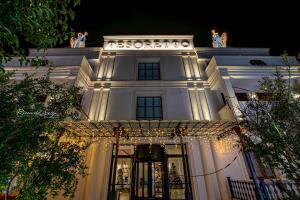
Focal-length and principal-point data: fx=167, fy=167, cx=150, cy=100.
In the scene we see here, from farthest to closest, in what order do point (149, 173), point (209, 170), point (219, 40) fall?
point (219, 40), point (149, 173), point (209, 170)

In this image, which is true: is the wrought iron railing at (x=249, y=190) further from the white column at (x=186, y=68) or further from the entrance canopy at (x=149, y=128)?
the white column at (x=186, y=68)

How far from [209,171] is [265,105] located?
14.3ft

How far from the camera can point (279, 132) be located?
439cm

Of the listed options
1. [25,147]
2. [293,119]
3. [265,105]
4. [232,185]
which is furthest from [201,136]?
[25,147]

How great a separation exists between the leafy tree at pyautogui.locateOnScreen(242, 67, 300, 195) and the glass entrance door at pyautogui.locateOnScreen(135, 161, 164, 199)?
4.94 meters

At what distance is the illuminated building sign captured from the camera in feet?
44.8

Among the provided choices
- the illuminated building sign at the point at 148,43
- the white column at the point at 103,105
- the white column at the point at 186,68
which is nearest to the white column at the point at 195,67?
the white column at the point at 186,68

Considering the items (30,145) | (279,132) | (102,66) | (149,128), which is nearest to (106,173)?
(149,128)

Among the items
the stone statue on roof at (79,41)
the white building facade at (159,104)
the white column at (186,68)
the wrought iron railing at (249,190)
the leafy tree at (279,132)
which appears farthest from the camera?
the stone statue on roof at (79,41)

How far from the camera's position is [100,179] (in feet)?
25.8

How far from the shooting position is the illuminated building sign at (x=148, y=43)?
1365cm

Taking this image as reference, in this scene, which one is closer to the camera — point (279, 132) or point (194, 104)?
point (279, 132)

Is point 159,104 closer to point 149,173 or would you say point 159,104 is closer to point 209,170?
point 149,173

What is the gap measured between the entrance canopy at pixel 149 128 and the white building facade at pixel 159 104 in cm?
10
